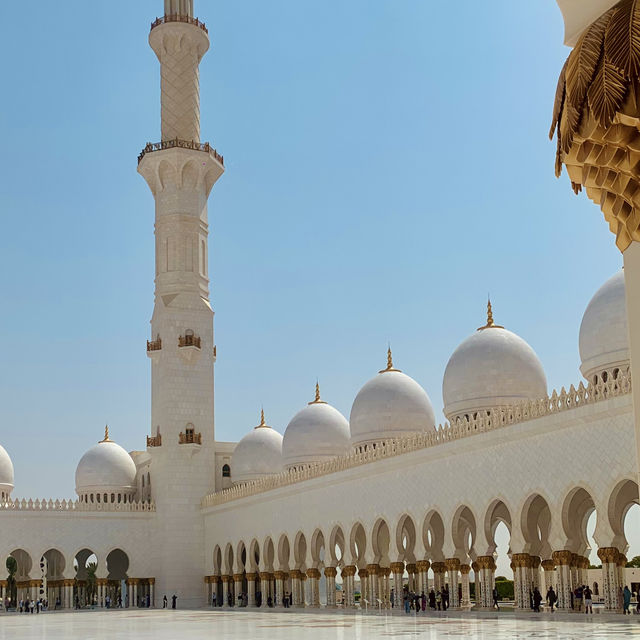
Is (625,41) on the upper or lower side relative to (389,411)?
lower

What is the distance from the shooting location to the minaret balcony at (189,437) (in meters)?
29.1

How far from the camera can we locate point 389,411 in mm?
25281

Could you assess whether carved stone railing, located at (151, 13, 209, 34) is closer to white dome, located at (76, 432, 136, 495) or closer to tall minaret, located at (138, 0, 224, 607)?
tall minaret, located at (138, 0, 224, 607)

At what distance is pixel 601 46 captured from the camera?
3268mm

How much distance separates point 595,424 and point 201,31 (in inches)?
773

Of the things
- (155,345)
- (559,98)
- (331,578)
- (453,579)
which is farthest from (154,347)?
(559,98)

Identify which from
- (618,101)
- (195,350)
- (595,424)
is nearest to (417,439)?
(595,424)

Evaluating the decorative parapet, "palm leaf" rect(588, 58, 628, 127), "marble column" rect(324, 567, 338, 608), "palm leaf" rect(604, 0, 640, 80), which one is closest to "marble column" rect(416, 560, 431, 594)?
the decorative parapet

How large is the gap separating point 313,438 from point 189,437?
365 cm

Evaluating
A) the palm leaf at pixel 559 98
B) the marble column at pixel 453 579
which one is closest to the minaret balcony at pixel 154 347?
the marble column at pixel 453 579

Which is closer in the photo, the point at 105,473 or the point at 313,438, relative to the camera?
the point at 313,438

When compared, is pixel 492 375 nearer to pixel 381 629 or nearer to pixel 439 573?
pixel 439 573

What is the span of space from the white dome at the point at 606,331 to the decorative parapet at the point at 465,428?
204 centimetres

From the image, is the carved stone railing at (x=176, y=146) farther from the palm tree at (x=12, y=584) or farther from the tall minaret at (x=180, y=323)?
the palm tree at (x=12, y=584)
